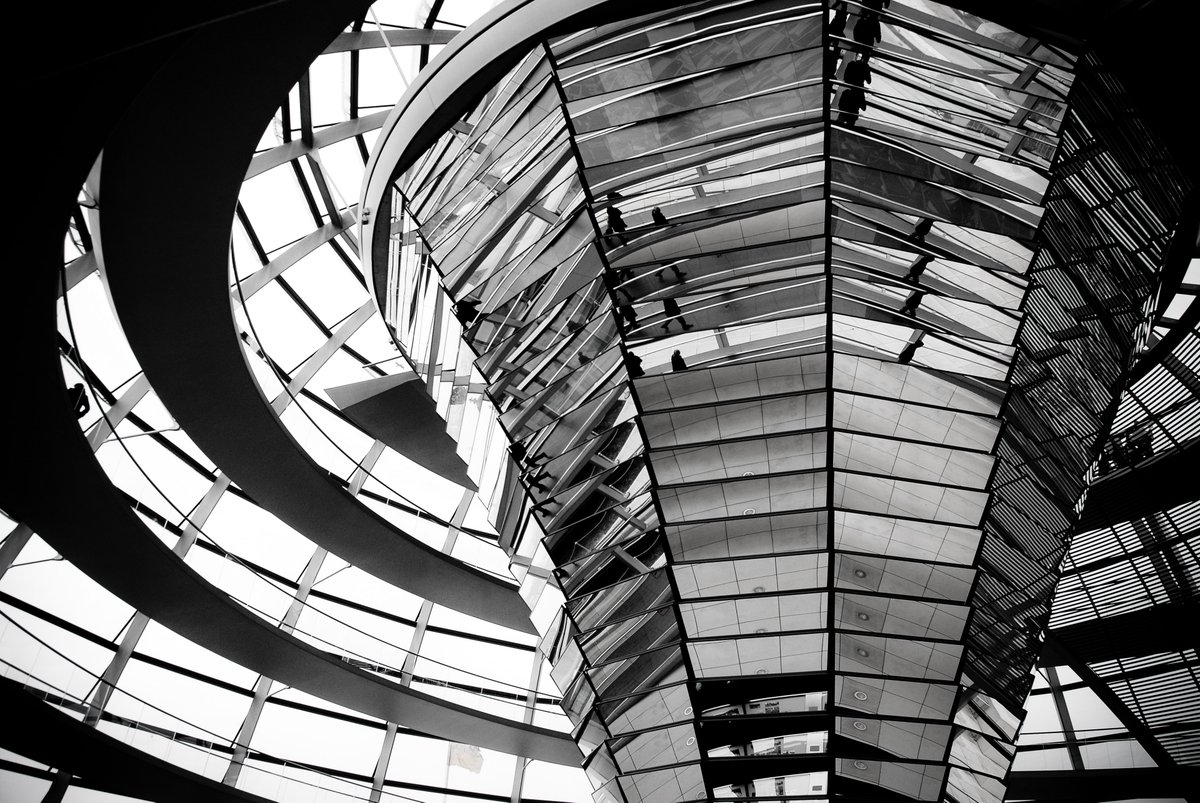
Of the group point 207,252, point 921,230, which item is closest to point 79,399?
point 207,252

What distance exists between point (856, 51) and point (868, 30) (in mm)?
249

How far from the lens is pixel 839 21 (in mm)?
10492

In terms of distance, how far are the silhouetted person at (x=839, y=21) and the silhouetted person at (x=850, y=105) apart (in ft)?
2.09

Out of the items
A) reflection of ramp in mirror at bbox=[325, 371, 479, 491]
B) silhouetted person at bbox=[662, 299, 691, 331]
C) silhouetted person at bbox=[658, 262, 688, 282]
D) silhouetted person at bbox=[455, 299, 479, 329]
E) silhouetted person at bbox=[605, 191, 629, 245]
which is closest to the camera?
silhouetted person at bbox=[605, 191, 629, 245]

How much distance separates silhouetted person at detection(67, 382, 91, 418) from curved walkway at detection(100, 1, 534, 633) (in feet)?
3.27

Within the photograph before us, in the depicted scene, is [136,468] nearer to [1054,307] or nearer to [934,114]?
[934,114]

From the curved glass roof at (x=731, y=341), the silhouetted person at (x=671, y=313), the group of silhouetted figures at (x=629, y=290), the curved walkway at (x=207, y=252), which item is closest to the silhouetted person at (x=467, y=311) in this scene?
the curved glass roof at (x=731, y=341)

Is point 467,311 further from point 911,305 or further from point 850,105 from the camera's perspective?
point 911,305

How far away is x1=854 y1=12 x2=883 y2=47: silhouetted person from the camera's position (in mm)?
10422

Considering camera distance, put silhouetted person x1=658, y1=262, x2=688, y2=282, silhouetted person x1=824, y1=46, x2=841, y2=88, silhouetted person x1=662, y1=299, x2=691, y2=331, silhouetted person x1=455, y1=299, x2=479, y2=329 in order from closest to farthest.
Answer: silhouetted person x1=824, y1=46, x2=841, y2=88 < silhouetted person x1=658, y1=262, x2=688, y2=282 < silhouetted person x1=662, y1=299, x2=691, y2=331 < silhouetted person x1=455, y1=299, x2=479, y2=329

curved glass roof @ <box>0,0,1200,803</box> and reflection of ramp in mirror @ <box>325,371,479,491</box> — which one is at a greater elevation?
reflection of ramp in mirror @ <box>325,371,479,491</box>

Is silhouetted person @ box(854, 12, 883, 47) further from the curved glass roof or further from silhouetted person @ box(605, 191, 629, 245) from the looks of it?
silhouetted person @ box(605, 191, 629, 245)

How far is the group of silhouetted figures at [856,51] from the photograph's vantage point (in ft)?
34.2

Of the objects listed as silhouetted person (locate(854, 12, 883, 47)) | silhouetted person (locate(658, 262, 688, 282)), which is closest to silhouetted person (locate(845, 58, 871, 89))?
silhouetted person (locate(854, 12, 883, 47))
